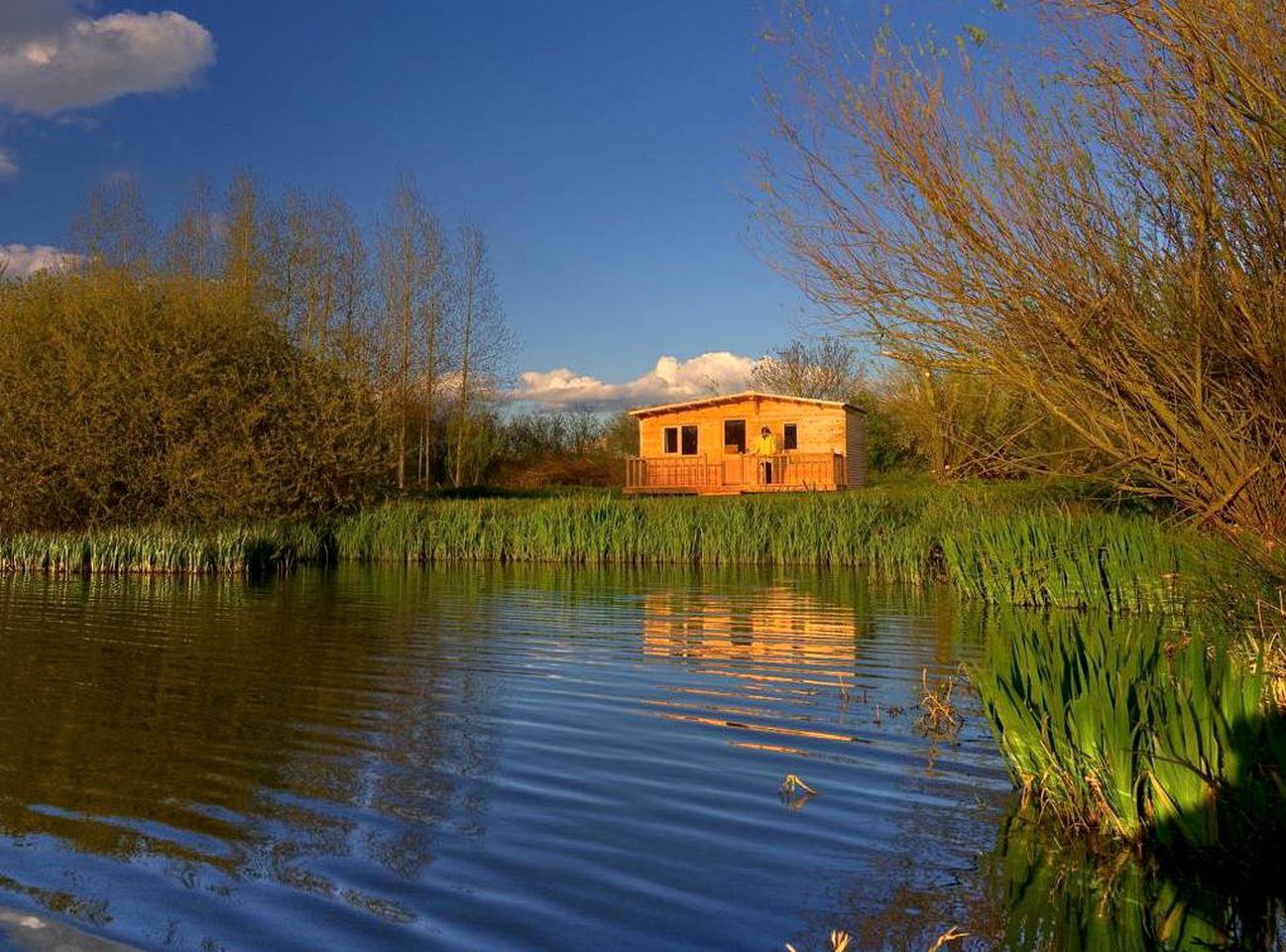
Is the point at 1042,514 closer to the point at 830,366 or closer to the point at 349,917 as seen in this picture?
the point at 349,917

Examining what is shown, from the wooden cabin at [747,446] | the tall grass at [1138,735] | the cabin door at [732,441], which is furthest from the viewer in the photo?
the cabin door at [732,441]

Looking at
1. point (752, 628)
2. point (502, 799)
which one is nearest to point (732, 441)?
point (752, 628)

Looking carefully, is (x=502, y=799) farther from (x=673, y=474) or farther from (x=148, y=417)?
(x=673, y=474)

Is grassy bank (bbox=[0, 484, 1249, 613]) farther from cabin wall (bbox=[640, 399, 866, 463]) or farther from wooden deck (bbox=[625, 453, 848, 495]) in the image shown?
cabin wall (bbox=[640, 399, 866, 463])

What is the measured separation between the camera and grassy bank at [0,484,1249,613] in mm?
13672

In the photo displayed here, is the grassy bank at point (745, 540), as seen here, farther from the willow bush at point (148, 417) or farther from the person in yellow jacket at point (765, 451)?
the person in yellow jacket at point (765, 451)

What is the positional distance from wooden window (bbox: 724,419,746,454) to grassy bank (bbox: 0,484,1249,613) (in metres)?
13.8

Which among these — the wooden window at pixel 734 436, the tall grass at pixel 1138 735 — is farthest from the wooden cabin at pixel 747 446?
the tall grass at pixel 1138 735

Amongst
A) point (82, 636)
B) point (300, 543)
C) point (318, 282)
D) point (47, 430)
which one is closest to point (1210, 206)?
point (82, 636)

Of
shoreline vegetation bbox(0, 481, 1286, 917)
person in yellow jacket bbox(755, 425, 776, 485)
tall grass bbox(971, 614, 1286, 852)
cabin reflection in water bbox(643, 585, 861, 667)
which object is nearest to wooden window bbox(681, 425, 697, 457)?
person in yellow jacket bbox(755, 425, 776, 485)

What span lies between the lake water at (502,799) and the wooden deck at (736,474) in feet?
84.2

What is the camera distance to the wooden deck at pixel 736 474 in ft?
121

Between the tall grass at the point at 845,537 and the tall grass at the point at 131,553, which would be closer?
the tall grass at the point at 845,537

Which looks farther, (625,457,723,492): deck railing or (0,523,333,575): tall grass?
(625,457,723,492): deck railing
